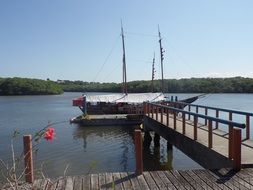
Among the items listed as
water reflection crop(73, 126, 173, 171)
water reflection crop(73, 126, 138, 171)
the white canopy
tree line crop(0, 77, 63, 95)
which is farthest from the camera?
tree line crop(0, 77, 63, 95)

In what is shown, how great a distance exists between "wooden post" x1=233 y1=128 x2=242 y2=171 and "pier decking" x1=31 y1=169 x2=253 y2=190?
0.21 m

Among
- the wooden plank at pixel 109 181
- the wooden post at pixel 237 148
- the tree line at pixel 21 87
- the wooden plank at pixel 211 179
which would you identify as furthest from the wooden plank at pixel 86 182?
the tree line at pixel 21 87

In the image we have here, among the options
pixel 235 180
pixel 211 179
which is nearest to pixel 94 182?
pixel 211 179

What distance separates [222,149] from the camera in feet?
34.3

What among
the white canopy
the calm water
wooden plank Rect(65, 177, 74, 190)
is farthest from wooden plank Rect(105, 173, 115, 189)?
the white canopy

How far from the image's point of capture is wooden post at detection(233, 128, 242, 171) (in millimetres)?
8875

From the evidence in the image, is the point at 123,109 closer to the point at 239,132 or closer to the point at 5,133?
the point at 5,133

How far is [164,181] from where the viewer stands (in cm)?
821

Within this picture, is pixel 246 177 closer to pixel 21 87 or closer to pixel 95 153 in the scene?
pixel 95 153

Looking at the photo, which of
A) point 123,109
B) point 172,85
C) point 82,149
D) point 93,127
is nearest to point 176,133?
point 82,149

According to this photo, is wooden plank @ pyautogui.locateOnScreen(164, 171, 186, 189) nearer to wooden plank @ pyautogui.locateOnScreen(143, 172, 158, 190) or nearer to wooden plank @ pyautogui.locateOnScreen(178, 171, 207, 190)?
wooden plank @ pyautogui.locateOnScreen(178, 171, 207, 190)

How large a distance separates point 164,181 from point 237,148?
6.56 ft

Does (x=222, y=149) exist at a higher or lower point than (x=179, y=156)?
higher

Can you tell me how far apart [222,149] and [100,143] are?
16755mm
